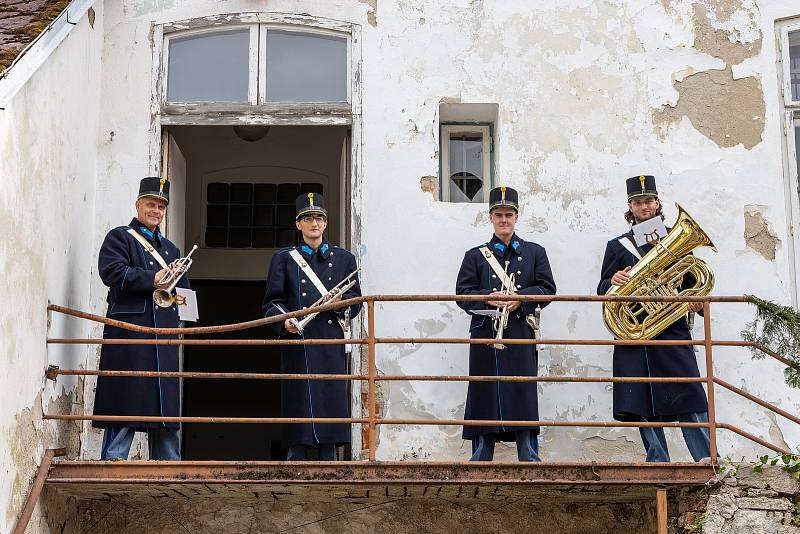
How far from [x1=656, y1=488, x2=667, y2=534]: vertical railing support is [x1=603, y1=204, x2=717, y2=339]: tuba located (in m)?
1.06

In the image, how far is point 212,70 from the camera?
10188 millimetres

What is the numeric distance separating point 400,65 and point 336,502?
342 centimetres

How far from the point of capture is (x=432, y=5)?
1016 cm

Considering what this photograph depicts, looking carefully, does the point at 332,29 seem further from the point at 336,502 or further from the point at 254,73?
the point at 336,502

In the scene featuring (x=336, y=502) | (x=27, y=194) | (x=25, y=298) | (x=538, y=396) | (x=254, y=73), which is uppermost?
(x=254, y=73)

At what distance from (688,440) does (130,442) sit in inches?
145

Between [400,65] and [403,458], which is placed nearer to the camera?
[403,458]

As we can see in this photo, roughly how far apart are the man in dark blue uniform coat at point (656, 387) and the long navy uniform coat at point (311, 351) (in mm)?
1842

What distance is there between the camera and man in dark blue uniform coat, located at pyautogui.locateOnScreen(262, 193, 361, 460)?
340 inches

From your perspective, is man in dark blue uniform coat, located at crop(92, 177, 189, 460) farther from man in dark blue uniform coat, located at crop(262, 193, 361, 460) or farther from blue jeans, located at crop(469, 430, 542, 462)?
blue jeans, located at crop(469, 430, 542, 462)

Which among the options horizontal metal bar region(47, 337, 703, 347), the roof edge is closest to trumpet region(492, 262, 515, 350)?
horizontal metal bar region(47, 337, 703, 347)

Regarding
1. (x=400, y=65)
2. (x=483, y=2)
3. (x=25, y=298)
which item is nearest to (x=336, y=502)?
(x=25, y=298)

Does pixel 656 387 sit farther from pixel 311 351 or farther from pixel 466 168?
pixel 466 168

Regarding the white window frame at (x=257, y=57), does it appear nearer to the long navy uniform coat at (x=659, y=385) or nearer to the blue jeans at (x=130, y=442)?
the blue jeans at (x=130, y=442)
